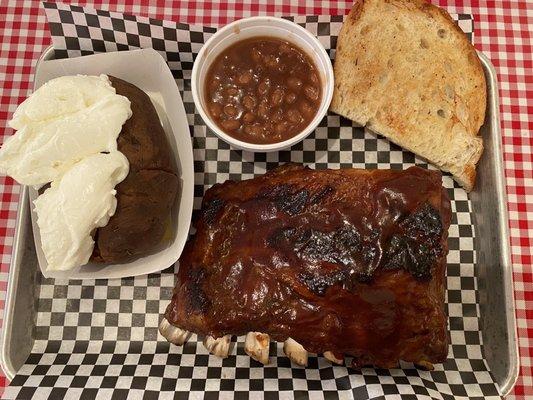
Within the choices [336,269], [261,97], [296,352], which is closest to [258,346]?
[296,352]

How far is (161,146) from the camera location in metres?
2.55

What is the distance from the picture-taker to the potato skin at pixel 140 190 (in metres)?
2.36

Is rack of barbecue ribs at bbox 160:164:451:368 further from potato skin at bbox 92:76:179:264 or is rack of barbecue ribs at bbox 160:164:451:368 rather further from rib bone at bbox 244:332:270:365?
potato skin at bbox 92:76:179:264

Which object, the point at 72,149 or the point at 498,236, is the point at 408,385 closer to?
the point at 498,236

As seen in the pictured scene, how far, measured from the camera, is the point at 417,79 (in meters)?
2.86

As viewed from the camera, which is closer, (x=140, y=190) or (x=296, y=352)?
(x=140, y=190)

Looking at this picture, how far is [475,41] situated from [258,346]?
237 centimetres

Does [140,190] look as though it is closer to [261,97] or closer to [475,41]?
[261,97]

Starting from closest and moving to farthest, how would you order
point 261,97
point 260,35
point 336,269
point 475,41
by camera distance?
point 336,269 → point 261,97 → point 260,35 → point 475,41

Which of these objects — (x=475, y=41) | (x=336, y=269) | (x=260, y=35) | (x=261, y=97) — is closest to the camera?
(x=336, y=269)

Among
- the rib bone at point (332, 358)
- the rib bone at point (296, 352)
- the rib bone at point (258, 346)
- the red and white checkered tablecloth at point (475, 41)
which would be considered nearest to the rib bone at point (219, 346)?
the rib bone at point (258, 346)

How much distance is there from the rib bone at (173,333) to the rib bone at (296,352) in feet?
1.86

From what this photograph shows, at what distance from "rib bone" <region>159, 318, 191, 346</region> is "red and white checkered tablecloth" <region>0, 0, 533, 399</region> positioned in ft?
3.71

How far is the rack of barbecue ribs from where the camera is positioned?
7.71 ft
